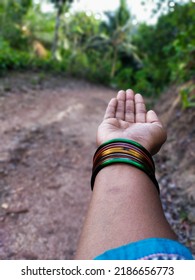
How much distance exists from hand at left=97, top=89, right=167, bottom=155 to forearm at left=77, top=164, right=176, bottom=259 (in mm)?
343

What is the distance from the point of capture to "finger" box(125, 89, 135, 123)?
197cm

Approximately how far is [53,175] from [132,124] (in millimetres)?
2488

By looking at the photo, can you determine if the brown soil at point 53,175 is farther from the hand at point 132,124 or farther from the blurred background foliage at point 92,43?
the blurred background foliage at point 92,43

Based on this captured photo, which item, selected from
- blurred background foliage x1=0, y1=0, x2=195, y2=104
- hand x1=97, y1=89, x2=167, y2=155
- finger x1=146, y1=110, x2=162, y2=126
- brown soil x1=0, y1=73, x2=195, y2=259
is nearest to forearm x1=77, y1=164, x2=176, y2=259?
hand x1=97, y1=89, x2=167, y2=155

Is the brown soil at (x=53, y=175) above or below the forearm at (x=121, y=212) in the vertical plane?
below

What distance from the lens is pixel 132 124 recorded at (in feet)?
6.00

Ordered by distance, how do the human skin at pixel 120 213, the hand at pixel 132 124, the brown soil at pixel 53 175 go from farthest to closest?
1. the brown soil at pixel 53 175
2. the hand at pixel 132 124
3. the human skin at pixel 120 213

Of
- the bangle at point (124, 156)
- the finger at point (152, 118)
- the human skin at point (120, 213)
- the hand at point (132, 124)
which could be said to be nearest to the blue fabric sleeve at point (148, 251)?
the human skin at point (120, 213)

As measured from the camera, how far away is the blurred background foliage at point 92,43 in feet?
46.4

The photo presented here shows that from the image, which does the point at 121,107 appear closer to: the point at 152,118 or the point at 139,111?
the point at 139,111

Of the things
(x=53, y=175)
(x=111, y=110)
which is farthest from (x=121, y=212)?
(x=53, y=175)

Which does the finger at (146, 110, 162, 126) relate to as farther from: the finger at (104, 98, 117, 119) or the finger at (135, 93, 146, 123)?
the finger at (104, 98, 117, 119)

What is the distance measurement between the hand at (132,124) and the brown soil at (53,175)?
134cm
